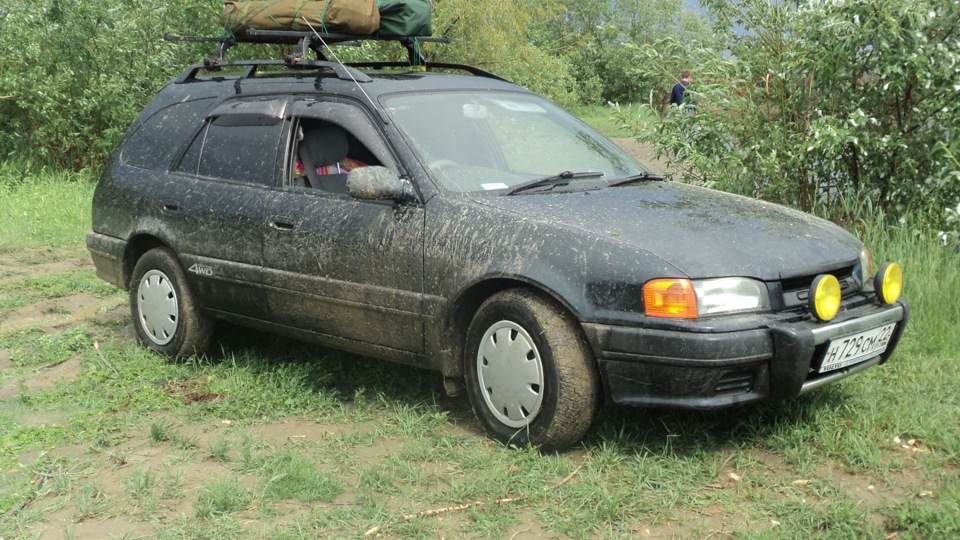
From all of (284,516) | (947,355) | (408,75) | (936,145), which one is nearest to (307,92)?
(408,75)

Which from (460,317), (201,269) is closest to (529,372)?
(460,317)

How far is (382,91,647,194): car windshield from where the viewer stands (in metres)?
5.17

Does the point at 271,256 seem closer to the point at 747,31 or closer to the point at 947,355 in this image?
the point at 947,355

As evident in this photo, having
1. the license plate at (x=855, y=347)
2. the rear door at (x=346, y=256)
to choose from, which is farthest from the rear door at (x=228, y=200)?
the license plate at (x=855, y=347)

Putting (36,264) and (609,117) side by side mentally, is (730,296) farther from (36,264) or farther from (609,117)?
(609,117)

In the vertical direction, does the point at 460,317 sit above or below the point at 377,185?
below

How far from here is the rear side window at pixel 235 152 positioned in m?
5.80

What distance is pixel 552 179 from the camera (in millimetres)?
5234

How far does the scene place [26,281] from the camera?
28.0 ft

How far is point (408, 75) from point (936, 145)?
12.3 ft

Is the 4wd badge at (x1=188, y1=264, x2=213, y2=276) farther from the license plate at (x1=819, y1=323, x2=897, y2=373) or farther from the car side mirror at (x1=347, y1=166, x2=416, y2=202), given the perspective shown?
the license plate at (x1=819, y1=323, x2=897, y2=373)

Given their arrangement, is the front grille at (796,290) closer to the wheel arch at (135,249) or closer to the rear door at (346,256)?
the rear door at (346,256)

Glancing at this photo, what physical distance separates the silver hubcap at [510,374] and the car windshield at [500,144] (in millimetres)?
737

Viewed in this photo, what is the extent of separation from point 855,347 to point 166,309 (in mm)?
3854
